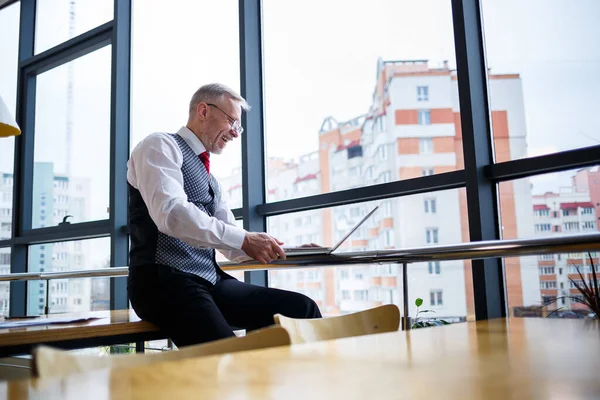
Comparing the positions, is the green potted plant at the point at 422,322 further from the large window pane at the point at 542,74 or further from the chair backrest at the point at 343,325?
the chair backrest at the point at 343,325

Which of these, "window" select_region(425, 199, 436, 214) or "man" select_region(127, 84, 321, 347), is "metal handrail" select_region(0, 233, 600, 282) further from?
"window" select_region(425, 199, 436, 214)

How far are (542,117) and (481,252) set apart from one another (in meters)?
1.21

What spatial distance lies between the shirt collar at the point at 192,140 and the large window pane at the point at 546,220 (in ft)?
4.51

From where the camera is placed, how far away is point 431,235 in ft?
10.6

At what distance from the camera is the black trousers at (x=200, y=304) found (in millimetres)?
2012

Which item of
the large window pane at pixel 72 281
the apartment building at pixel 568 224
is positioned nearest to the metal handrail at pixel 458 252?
the apartment building at pixel 568 224

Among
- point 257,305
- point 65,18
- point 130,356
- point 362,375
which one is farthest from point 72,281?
point 362,375

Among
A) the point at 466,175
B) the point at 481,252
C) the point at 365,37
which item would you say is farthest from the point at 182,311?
the point at 365,37

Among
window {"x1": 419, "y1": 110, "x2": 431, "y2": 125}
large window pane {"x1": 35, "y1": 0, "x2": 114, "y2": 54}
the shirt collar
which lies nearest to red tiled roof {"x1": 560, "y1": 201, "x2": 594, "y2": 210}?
window {"x1": 419, "y1": 110, "x2": 431, "y2": 125}

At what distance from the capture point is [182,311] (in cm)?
204

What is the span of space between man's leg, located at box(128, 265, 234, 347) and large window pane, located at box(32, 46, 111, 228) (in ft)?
10.9

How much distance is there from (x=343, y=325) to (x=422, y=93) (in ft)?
→ 6.97

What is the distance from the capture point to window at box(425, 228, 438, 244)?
3.20m

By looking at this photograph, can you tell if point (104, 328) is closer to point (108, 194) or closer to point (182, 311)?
point (182, 311)
